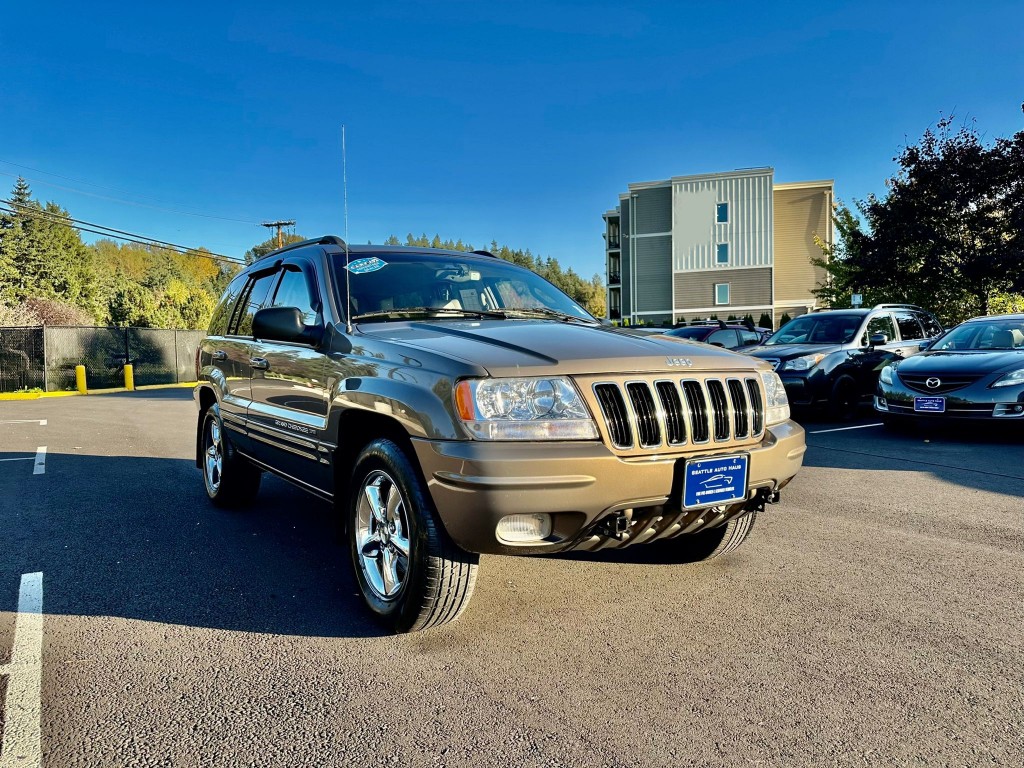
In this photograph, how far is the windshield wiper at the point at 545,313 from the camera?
13.8 feet

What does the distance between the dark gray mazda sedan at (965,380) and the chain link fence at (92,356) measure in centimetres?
1626

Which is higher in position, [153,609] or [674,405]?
[674,405]

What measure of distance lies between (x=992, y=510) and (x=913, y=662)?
301 centimetres

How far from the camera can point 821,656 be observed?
2.91 meters

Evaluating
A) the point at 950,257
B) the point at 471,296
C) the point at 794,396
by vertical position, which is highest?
the point at 950,257

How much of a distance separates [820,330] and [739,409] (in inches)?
347

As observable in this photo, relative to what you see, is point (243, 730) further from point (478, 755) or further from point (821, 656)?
point (821, 656)

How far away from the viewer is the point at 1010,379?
8039mm

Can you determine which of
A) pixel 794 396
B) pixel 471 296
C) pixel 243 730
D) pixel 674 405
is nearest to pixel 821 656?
pixel 674 405

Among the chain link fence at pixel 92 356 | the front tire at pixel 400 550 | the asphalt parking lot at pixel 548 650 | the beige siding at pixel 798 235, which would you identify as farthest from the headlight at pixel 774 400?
the beige siding at pixel 798 235

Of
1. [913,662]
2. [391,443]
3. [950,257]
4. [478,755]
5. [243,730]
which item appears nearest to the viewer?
[478,755]

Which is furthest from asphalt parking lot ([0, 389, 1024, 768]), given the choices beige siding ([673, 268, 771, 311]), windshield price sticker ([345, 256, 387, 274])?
beige siding ([673, 268, 771, 311])

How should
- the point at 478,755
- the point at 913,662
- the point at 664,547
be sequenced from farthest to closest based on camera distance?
the point at 664,547, the point at 913,662, the point at 478,755

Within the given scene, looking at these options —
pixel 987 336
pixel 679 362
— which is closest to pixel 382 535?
pixel 679 362
